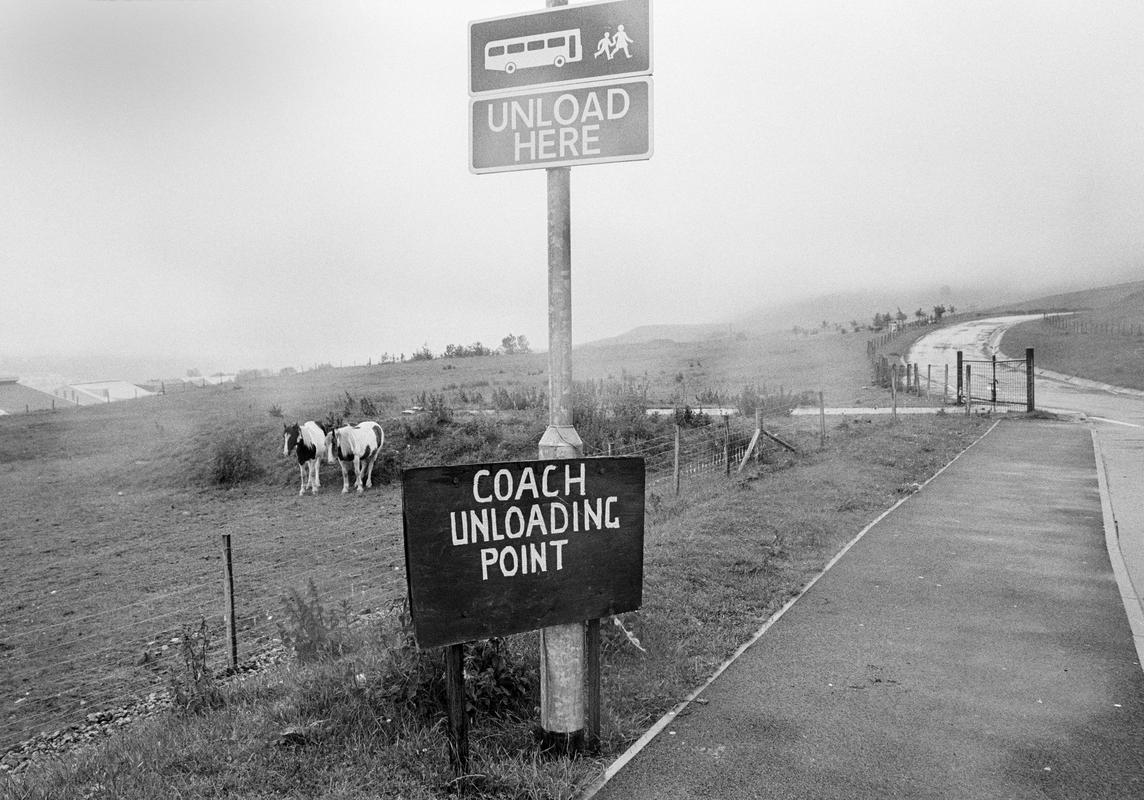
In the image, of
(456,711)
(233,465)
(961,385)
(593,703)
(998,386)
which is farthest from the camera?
(998,386)

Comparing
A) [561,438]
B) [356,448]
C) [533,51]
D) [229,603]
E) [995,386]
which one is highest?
[533,51]

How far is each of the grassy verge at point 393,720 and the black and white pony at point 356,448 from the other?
11505 millimetres

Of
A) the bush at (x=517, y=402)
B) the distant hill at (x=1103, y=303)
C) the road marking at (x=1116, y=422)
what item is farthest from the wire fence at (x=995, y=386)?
the distant hill at (x=1103, y=303)

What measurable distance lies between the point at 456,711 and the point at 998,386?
3681 cm

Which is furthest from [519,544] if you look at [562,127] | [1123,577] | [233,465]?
[233,465]

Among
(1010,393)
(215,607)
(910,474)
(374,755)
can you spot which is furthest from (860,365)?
(374,755)

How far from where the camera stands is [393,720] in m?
4.35

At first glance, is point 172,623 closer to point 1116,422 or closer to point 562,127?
point 562,127

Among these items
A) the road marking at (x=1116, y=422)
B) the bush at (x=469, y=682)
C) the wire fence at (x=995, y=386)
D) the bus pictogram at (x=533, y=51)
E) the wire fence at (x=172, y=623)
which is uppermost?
the bus pictogram at (x=533, y=51)

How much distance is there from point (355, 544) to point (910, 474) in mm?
9788

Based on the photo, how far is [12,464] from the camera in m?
22.8

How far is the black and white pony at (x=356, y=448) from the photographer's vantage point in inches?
704

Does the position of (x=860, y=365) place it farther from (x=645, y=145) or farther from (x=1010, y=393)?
(x=645, y=145)

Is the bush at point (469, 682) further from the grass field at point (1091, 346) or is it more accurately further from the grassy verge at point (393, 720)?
the grass field at point (1091, 346)
